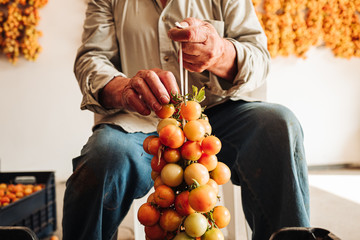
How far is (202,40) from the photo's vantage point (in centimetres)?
69

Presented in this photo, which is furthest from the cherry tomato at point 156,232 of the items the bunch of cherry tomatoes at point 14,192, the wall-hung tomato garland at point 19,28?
the wall-hung tomato garland at point 19,28

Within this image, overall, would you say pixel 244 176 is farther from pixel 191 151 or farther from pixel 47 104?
pixel 47 104

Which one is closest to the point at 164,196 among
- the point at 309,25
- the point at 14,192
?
the point at 14,192

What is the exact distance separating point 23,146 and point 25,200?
1256mm

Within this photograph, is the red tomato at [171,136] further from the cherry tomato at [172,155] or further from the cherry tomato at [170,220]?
the cherry tomato at [170,220]

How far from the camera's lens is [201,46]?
0.70 metres

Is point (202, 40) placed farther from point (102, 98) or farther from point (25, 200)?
point (25, 200)

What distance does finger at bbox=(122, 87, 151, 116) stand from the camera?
67 cm

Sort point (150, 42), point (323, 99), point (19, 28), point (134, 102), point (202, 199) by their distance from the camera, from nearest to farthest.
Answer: point (202, 199) < point (134, 102) < point (150, 42) < point (19, 28) < point (323, 99)

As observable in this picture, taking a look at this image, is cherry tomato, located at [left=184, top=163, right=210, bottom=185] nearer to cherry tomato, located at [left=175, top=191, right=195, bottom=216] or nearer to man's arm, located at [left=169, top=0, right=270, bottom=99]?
cherry tomato, located at [left=175, top=191, right=195, bottom=216]

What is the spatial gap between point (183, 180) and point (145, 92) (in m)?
0.20

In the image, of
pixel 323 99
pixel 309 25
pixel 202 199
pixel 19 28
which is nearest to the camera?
pixel 202 199

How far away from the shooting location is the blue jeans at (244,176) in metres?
0.72

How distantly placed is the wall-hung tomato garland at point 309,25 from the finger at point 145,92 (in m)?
2.19
